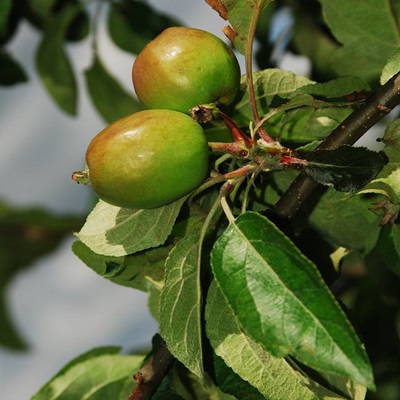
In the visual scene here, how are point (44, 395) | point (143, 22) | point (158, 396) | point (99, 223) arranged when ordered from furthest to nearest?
point (143, 22), point (44, 395), point (158, 396), point (99, 223)

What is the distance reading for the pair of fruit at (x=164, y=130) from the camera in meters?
0.81

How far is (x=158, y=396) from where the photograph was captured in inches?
42.6

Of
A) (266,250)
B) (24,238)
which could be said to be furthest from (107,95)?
(266,250)

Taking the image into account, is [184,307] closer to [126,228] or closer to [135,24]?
[126,228]

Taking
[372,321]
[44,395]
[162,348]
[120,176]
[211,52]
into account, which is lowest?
[372,321]

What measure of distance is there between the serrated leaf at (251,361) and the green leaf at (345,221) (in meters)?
0.25

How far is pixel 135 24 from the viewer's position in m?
1.88

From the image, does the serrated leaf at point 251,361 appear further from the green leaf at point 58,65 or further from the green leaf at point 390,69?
the green leaf at point 58,65

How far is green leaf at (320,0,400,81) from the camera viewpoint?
1.18 metres

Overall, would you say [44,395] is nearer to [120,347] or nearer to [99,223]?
[120,347]

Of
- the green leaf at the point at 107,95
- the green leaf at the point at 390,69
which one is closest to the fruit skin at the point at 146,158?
the green leaf at the point at 390,69

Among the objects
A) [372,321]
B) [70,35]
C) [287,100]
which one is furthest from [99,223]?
[70,35]

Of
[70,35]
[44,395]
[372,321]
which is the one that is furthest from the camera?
[70,35]

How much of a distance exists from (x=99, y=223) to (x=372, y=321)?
90 centimetres
